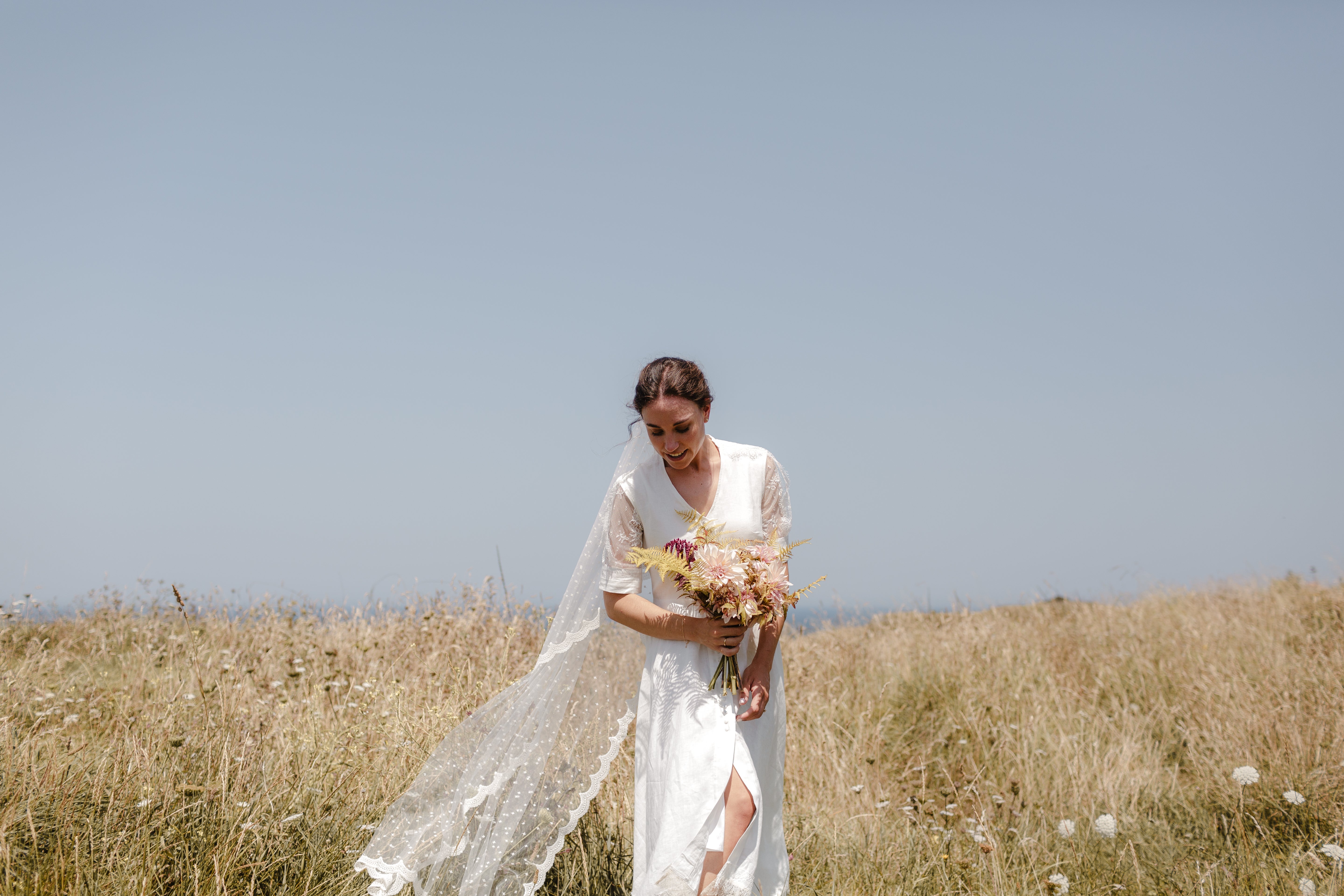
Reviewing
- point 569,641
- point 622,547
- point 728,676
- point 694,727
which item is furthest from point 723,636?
point 569,641

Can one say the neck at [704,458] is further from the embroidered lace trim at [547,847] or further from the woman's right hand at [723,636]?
the embroidered lace trim at [547,847]

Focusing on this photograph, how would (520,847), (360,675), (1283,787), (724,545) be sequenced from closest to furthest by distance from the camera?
1. (724,545)
2. (520,847)
3. (1283,787)
4. (360,675)

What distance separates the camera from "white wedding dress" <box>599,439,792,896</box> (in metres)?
3.00

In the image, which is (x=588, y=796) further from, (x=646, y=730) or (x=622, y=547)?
(x=622, y=547)

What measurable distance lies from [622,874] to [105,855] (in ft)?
7.07

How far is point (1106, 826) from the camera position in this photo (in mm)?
4297

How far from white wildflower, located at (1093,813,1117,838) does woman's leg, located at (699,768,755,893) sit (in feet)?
7.60

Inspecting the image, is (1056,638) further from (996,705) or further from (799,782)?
(799,782)

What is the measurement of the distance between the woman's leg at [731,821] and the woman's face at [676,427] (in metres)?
1.26

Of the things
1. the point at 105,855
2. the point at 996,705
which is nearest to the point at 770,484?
the point at 105,855

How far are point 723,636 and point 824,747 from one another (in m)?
3.58

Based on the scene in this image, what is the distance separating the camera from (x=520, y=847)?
3703 millimetres

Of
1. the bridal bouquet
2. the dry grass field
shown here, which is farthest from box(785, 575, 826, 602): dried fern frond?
the dry grass field

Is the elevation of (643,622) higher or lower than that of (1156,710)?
higher
